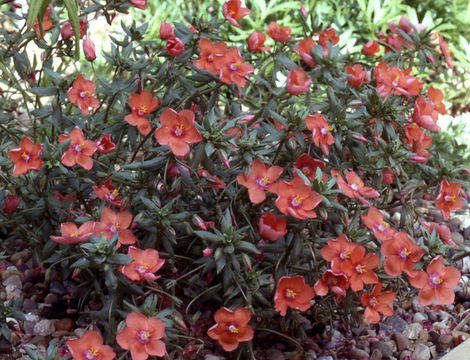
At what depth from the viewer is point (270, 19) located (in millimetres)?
4266

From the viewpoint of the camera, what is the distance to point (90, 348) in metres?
1.72

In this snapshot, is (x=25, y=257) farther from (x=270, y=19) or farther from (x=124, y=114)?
(x=270, y=19)

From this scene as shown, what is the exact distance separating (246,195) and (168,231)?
0.87 feet

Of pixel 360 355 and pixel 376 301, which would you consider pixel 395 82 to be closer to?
pixel 376 301

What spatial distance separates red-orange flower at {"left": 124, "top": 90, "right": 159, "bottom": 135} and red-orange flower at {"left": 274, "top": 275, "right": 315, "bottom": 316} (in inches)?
24.0

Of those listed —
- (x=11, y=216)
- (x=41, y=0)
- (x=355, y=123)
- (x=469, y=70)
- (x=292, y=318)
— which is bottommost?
(x=469, y=70)

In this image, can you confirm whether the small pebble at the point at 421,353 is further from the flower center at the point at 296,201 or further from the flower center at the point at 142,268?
the flower center at the point at 142,268

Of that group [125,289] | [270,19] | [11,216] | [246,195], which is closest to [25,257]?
[11,216]

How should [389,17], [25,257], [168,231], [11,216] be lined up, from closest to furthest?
[168,231] → [11,216] → [25,257] → [389,17]

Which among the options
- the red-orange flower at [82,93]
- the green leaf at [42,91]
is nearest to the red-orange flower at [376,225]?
the red-orange flower at [82,93]

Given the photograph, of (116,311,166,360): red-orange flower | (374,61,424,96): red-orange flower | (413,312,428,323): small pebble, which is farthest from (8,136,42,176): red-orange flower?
(413,312,428,323): small pebble

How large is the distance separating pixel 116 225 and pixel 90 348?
36 centimetres

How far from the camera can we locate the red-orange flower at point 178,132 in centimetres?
177

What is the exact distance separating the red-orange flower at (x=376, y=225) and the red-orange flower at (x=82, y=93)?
91cm
